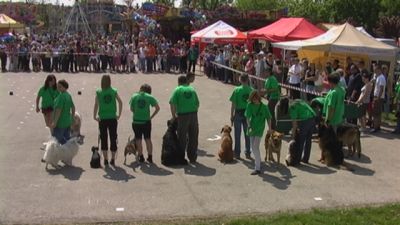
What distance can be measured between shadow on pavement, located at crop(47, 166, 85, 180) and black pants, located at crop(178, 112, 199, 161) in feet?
6.42

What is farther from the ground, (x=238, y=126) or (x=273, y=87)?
(x=273, y=87)

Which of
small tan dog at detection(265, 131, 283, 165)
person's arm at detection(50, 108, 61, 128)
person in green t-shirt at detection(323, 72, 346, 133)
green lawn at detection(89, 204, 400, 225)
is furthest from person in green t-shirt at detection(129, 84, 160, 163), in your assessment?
person in green t-shirt at detection(323, 72, 346, 133)

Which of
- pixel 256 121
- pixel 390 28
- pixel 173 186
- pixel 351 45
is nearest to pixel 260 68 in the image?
pixel 351 45

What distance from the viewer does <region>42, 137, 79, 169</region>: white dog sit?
9.62 meters

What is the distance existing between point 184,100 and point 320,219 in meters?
3.94

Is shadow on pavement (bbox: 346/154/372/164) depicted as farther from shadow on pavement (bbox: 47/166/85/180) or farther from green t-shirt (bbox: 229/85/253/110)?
shadow on pavement (bbox: 47/166/85/180)

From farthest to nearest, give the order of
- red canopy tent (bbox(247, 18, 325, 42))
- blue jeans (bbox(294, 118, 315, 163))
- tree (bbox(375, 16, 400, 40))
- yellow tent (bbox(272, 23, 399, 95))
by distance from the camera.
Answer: tree (bbox(375, 16, 400, 40)) < red canopy tent (bbox(247, 18, 325, 42)) < yellow tent (bbox(272, 23, 399, 95)) < blue jeans (bbox(294, 118, 315, 163))

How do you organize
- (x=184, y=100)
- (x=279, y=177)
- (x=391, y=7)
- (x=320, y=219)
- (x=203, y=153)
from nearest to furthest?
(x=320, y=219) < (x=279, y=177) < (x=184, y=100) < (x=203, y=153) < (x=391, y=7)

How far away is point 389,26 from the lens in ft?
136

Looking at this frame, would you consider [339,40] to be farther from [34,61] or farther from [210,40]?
[34,61]

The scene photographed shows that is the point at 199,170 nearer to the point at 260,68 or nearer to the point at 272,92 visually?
the point at 272,92

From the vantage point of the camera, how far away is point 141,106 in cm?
999

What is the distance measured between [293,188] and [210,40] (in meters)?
18.8

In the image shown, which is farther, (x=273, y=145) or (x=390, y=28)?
(x=390, y=28)
